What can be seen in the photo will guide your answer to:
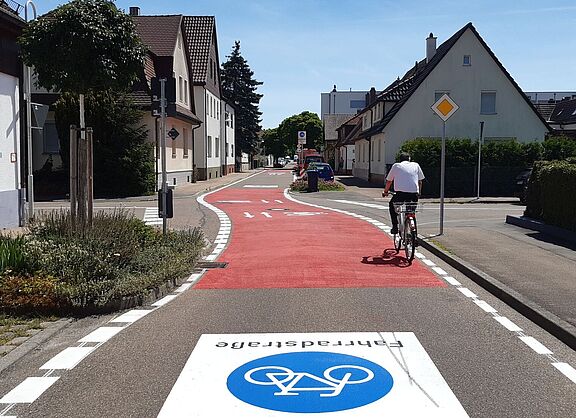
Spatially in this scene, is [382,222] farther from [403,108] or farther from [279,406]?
[403,108]

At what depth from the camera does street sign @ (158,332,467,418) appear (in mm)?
4980

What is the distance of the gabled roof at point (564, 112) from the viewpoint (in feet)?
199

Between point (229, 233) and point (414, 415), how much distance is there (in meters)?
→ 12.8

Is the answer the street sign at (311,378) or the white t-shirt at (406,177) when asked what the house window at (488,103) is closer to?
the white t-shirt at (406,177)

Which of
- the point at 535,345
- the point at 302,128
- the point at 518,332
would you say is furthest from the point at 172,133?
the point at 302,128

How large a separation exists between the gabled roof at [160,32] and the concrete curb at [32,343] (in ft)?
108

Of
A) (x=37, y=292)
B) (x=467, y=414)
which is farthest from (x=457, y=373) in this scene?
(x=37, y=292)

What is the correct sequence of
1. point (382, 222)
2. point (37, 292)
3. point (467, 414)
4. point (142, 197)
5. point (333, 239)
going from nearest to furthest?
1. point (467, 414)
2. point (37, 292)
3. point (333, 239)
4. point (382, 222)
5. point (142, 197)

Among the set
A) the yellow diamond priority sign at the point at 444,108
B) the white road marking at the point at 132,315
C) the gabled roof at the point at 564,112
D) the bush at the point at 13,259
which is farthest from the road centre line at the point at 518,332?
the gabled roof at the point at 564,112

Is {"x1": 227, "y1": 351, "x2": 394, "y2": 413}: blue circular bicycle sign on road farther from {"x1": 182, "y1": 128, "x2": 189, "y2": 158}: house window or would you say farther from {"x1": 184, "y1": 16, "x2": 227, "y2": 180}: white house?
{"x1": 184, "y1": 16, "x2": 227, "y2": 180}: white house

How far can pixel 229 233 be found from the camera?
1734 cm

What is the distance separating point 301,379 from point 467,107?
3798 cm

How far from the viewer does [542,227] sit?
52.0ft

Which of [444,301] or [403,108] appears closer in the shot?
[444,301]
